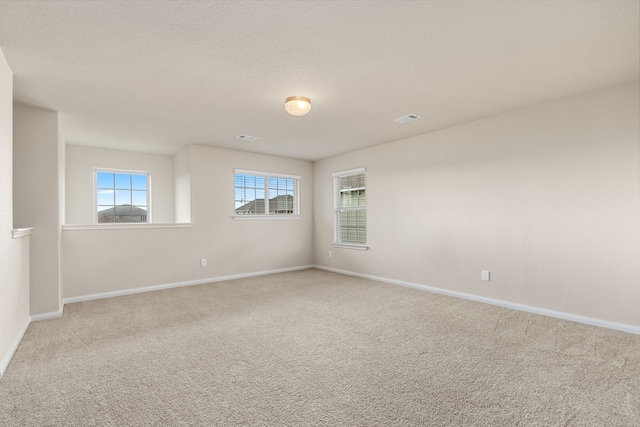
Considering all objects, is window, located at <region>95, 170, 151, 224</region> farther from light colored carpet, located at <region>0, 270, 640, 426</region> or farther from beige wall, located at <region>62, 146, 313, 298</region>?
light colored carpet, located at <region>0, 270, 640, 426</region>

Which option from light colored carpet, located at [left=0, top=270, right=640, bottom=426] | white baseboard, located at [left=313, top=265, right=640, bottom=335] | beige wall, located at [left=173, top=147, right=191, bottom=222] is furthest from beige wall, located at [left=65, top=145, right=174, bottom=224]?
white baseboard, located at [left=313, top=265, right=640, bottom=335]

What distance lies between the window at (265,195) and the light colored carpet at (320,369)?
251cm

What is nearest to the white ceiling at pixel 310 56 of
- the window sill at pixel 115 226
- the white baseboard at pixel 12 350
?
the window sill at pixel 115 226

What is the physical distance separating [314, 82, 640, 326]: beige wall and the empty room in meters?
0.02

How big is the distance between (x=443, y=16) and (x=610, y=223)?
274cm

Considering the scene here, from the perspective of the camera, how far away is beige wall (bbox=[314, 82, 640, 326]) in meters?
3.03

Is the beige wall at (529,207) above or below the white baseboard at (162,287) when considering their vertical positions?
above

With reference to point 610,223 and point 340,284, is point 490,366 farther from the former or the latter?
point 340,284

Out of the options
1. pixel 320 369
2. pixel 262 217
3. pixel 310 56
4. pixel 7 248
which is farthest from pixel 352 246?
pixel 7 248

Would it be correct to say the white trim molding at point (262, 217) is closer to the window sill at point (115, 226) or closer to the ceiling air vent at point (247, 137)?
the window sill at point (115, 226)

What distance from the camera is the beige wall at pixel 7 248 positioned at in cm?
231

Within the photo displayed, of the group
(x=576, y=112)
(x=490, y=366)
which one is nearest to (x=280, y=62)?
(x=490, y=366)

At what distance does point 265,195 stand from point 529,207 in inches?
172

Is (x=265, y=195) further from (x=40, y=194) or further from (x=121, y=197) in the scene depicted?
(x=40, y=194)
